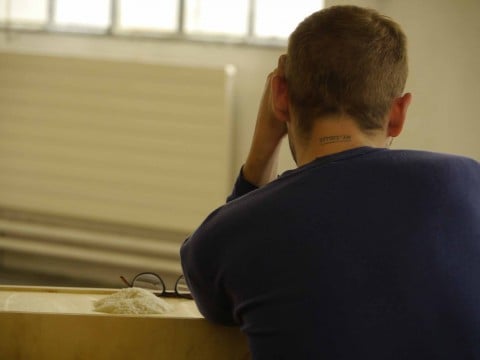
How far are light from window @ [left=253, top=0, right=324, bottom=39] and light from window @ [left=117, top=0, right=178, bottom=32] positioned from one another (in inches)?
18.4

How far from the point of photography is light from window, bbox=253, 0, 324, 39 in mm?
4699

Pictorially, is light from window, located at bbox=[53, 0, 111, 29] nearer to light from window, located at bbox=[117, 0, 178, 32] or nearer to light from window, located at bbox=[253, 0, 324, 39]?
light from window, located at bbox=[117, 0, 178, 32]

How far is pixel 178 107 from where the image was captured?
4633 mm

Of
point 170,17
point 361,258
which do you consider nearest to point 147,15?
point 170,17

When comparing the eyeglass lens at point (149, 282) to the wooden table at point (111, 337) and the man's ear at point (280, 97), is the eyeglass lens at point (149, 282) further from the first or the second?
the man's ear at point (280, 97)

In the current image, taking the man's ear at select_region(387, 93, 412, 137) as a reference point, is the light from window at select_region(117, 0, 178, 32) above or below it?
below

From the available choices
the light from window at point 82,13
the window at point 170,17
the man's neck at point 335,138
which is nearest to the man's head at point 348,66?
the man's neck at point 335,138

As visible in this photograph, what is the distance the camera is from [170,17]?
4.94 metres

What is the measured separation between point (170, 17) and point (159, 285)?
351 cm

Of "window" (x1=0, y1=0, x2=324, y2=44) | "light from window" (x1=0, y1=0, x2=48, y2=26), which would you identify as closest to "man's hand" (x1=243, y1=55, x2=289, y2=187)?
"window" (x1=0, y1=0, x2=324, y2=44)

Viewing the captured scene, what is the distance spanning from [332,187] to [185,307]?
0.43 metres

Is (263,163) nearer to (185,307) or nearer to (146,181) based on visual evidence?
(185,307)

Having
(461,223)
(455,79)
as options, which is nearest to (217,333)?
(461,223)

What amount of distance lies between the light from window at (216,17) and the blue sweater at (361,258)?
147 inches
